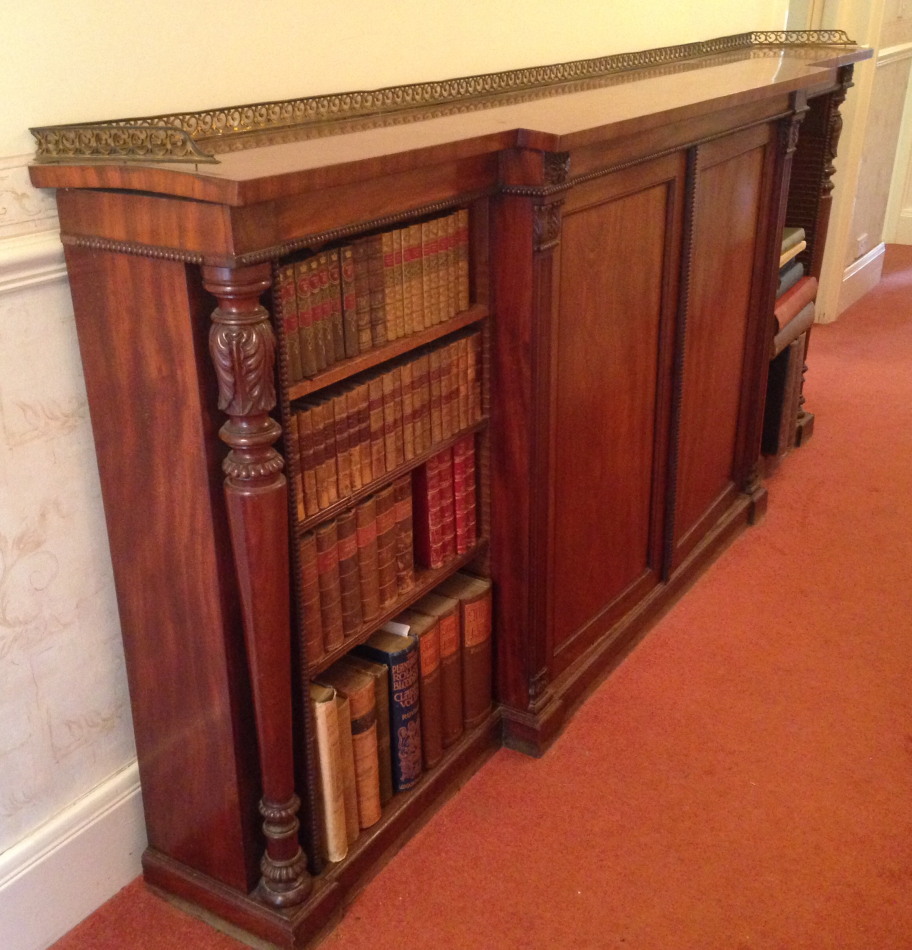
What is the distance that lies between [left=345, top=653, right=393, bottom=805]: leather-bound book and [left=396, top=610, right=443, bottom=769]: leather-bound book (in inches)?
3.4

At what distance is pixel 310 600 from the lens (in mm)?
1672

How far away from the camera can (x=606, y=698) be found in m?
2.39

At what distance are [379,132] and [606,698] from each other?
1333mm

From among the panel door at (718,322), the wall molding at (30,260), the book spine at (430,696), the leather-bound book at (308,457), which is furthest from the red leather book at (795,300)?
the wall molding at (30,260)

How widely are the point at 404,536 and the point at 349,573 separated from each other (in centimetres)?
17

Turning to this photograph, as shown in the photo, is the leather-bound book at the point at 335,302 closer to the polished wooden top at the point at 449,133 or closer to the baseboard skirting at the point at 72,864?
the polished wooden top at the point at 449,133

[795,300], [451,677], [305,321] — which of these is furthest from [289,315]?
[795,300]

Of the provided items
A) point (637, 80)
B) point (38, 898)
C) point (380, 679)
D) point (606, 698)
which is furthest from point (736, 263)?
point (38, 898)

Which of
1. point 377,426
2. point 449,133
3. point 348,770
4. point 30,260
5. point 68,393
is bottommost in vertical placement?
point 348,770

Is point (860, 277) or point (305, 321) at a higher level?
point (305, 321)

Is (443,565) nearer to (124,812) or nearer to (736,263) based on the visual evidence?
(124,812)

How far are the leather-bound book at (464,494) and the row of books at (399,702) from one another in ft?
0.35

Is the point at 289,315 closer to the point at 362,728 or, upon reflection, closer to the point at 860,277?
the point at 362,728

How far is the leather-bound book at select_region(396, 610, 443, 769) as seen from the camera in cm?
196
